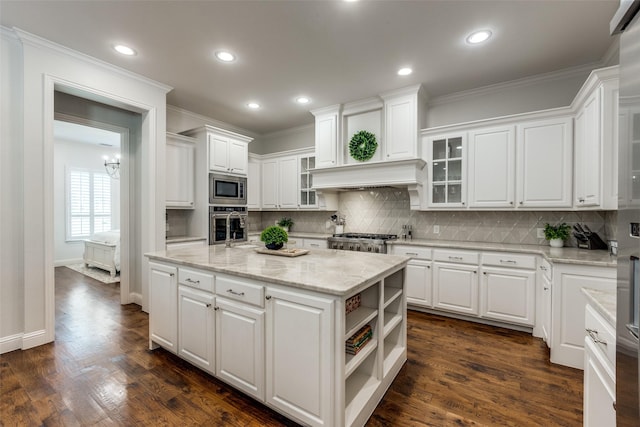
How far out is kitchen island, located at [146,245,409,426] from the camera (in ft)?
5.01

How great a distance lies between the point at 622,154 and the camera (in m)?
0.81

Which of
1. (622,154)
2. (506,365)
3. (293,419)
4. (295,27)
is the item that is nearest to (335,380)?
(293,419)

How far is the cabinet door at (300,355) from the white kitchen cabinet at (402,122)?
276cm

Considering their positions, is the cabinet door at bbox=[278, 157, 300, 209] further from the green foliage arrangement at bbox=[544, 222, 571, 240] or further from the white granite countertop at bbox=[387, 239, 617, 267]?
the green foliage arrangement at bbox=[544, 222, 571, 240]

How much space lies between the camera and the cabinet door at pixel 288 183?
518 centimetres

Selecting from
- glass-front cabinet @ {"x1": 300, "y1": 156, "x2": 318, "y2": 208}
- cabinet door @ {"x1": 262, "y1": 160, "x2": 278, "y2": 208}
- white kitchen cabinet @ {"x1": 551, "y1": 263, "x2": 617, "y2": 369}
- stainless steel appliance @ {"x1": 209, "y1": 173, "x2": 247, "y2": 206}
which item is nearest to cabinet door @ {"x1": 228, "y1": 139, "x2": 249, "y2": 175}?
stainless steel appliance @ {"x1": 209, "y1": 173, "x2": 247, "y2": 206}

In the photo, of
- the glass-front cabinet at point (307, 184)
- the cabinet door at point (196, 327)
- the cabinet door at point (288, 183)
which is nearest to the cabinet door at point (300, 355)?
the cabinet door at point (196, 327)

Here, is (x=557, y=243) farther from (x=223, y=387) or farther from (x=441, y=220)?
(x=223, y=387)

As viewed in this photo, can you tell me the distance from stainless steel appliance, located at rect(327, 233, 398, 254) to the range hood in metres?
0.65

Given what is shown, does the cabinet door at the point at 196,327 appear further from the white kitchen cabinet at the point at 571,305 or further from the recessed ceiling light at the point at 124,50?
the white kitchen cabinet at the point at 571,305

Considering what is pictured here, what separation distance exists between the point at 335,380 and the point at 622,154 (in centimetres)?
147

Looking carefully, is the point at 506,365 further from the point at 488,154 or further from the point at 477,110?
the point at 477,110

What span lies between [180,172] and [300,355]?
138 inches

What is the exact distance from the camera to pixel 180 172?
4172 millimetres
